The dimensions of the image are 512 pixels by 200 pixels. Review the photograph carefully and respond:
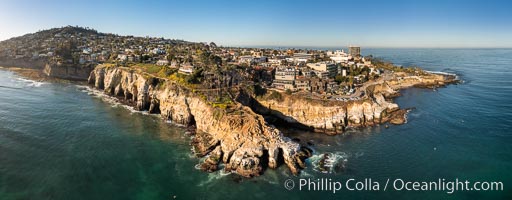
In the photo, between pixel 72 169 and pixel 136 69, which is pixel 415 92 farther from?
pixel 72 169

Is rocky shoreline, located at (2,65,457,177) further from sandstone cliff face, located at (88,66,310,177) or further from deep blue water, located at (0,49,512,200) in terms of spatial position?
deep blue water, located at (0,49,512,200)

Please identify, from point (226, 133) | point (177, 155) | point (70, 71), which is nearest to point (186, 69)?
point (226, 133)

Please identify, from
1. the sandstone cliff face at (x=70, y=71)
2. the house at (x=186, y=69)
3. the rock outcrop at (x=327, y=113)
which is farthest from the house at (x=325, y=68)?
the sandstone cliff face at (x=70, y=71)

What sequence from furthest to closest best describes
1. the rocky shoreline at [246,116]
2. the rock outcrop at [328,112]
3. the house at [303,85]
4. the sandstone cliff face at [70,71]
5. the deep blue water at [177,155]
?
the sandstone cliff face at [70,71] → the house at [303,85] → the rock outcrop at [328,112] → the rocky shoreline at [246,116] → the deep blue water at [177,155]

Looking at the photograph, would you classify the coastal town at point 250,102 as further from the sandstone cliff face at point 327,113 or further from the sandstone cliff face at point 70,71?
the sandstone cliff face at point 70,71

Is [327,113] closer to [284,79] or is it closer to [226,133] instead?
[284,79]

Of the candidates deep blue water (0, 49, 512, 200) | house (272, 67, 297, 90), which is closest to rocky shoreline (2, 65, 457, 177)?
deep blue water (0, 49, 512, 200)

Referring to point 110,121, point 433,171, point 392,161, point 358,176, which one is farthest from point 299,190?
point 110,121
